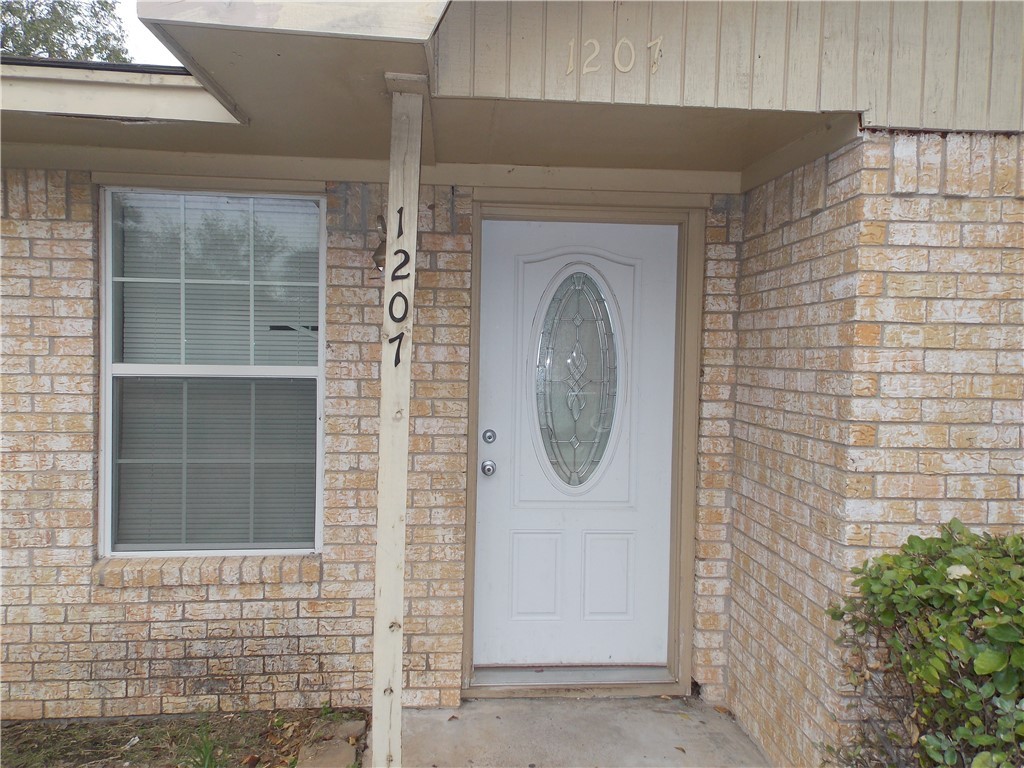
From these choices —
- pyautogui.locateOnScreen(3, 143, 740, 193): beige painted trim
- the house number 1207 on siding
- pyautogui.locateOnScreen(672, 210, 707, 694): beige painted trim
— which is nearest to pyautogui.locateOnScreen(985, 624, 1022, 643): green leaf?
pyautogui.locateOnScreen(672, 210, 707, 694): beige painted trim

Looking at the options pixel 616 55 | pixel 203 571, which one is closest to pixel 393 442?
pixel 616 55

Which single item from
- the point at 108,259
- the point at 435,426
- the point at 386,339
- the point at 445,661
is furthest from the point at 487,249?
the point at 445,661

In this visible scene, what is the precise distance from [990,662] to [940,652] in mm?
140

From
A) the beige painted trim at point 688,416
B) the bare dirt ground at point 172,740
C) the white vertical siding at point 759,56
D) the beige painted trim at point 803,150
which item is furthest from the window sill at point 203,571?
the beige painted trim at point 803,150

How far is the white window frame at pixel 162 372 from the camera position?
118 inches

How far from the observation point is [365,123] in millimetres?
2486

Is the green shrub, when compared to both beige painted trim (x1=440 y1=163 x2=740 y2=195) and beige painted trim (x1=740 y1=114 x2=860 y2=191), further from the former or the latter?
beige painted trim (x1=440 y1=163 x2=740 y2=195)

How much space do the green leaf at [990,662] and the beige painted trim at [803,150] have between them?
1.63 m

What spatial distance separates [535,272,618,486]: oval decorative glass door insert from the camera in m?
3.30

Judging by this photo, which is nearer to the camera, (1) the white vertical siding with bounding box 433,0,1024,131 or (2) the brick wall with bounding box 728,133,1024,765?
(1) the white vertical siding with bounding box 433,0,1024,131

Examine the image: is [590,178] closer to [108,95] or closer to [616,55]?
[616,55]

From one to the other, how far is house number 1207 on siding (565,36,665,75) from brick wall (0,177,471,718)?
1.00 meters

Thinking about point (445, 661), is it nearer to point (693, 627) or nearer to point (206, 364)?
point (693, 627)

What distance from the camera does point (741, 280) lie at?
3.14 metres
